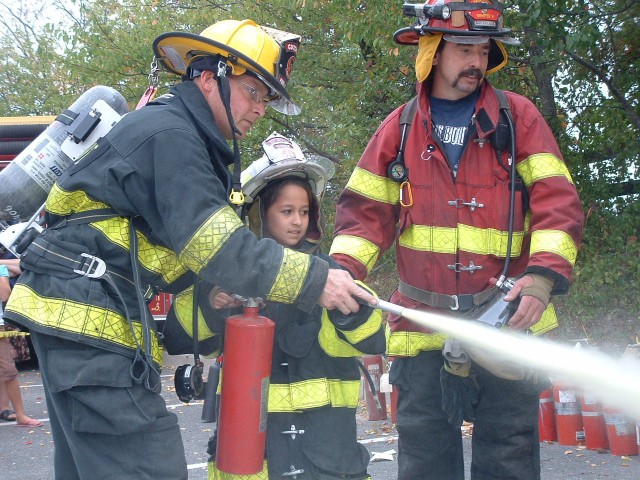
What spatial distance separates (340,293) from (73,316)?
0.87 metres

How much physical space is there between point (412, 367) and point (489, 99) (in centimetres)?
119

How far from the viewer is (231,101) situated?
9.64 ft

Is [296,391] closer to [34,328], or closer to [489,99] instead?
[34,328]

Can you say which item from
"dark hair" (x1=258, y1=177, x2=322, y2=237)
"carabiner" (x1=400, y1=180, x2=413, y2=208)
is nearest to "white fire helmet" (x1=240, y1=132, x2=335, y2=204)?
"dark hair" (x1=258, y1=177, x2=322, y2=237)

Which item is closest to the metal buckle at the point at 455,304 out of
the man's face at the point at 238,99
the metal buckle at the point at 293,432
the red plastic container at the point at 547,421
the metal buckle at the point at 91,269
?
the metal buckle at the point at 293,432

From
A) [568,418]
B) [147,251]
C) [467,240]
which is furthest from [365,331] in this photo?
[568,418]

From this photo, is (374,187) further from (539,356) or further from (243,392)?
(243,392)

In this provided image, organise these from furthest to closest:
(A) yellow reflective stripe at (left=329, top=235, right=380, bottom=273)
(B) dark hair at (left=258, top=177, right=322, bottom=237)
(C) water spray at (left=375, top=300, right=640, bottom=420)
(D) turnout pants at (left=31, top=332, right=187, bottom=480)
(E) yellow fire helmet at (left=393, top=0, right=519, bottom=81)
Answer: (B) dark hair at (left=258, top=177, right=322, bottom=237)
(A) yellow reflective stripe at (left=329, top=235, right=380, bottom=273)
(E) yellow fire helmet at (left=393, top=0, right=519, bottom=81)
(C) water spray at (left=375, top=300, right=640, bottom=420)
(D) turnout pants at (left=31, top=332, right=187, bottom=480)

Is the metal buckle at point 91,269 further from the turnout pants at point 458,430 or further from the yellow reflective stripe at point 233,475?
the turnout pants at point 458,430

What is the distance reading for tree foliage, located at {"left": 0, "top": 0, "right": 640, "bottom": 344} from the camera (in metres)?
7.45

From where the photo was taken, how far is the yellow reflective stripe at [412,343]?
352cm

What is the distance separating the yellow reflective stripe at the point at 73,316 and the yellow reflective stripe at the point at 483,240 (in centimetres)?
145

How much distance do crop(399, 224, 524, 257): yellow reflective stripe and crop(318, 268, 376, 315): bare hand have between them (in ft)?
2.32

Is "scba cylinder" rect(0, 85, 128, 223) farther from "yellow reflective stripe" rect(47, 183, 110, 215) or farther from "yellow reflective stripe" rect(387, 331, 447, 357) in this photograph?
"yellow reflective stripe" rect(387, 331, 447, 357)
